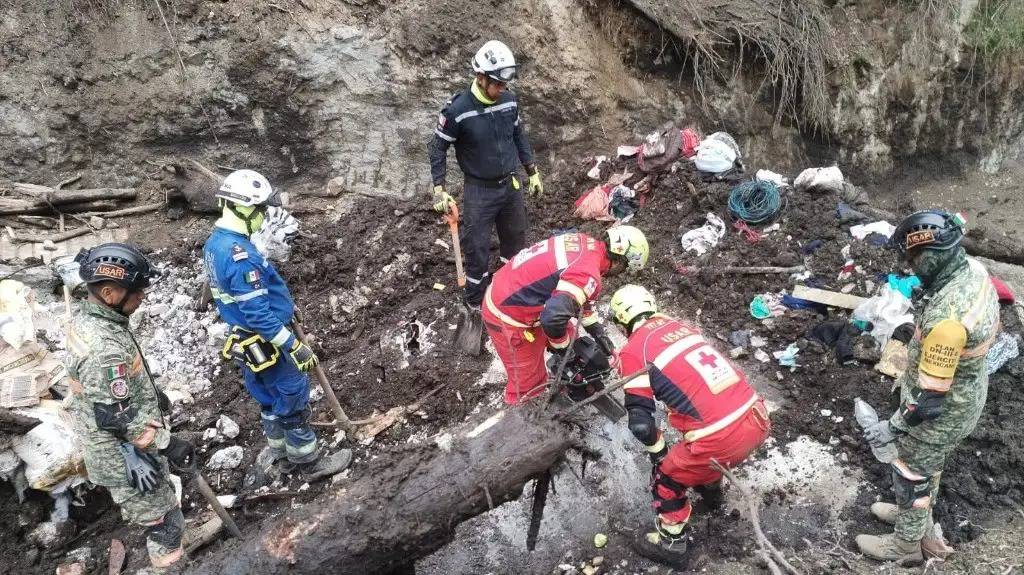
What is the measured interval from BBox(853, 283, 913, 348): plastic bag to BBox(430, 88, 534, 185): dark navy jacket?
320 cm

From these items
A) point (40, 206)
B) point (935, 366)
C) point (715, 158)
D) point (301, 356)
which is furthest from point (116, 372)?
point (715, 158)

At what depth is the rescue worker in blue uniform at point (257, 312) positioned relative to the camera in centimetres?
382

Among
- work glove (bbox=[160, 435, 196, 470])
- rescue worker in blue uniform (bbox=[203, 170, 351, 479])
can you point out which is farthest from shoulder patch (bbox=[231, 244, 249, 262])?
work glove (bbox=[160, 435, 196, 470])

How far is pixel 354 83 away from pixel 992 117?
834 cm

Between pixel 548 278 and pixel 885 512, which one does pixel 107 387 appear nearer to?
pixel 548 278

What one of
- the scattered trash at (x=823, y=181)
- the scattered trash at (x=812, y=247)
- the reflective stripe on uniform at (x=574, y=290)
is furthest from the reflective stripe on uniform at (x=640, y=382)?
the scattered trash at (x=823, y=181)

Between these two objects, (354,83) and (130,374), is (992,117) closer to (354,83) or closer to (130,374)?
(354,83)

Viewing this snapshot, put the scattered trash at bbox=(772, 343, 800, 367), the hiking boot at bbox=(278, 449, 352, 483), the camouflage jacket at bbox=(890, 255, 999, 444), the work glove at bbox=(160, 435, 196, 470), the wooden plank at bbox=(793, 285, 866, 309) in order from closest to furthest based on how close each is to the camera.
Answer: the camouflage jacket at bbox=(890, 255, 999, 444)
the work glove at bbox=(160, 435, 196, 470)
the hiking boot at bbox=(278, 449, 352, 483)
the scattered trash at bbox=(772, 343, 800, 367)
the wooden plank at bbox=(793, 285, 866, 309)

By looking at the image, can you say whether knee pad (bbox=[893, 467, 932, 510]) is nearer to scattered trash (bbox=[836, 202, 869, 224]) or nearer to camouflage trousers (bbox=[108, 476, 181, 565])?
scattered trash (bbox=[836, 202, 869, 224])

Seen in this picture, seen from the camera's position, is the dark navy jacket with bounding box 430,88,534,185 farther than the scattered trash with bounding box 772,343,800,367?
Yes

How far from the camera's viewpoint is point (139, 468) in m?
3.48

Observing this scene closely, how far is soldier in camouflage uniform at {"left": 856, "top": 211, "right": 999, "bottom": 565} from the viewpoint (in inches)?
123

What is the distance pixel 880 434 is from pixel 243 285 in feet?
13.9

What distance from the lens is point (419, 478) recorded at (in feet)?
9.64
